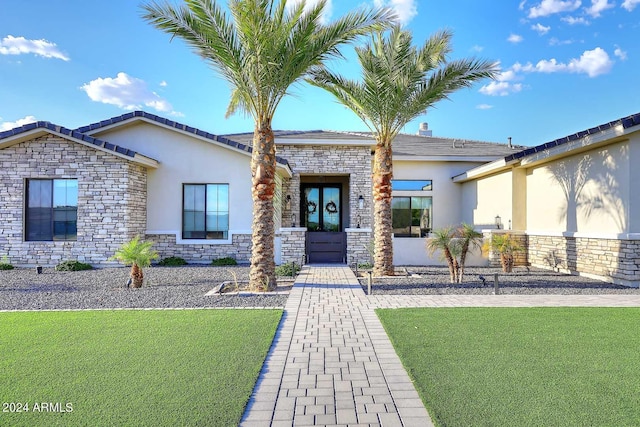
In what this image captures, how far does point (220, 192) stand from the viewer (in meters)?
14.5

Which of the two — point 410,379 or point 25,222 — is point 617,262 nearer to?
point 410,379

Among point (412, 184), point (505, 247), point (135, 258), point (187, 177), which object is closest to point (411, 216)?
point (412, 184)

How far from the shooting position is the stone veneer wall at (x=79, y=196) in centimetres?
1314

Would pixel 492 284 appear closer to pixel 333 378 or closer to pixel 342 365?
pixel 342 365

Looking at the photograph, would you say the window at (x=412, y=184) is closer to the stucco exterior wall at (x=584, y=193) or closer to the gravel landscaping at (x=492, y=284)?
the stucco exterior wall at (x=584, y=193)

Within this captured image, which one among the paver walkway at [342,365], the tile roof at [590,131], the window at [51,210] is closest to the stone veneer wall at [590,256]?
the paver walkway at [342,365]

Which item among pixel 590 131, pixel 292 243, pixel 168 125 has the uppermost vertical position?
pixel 168 125

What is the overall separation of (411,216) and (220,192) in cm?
883

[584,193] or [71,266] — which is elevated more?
[584,193]

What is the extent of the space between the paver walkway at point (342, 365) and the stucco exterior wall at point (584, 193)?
119 inches

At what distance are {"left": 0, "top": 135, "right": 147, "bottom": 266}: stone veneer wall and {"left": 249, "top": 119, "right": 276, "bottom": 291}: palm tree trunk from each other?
6.60 m

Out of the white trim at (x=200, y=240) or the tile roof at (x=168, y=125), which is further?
the white trim at (x=200, y=240)

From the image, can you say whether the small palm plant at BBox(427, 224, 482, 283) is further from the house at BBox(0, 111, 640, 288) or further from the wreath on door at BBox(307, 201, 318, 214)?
the wreath on door at BBox(307, 201, 318, 214)

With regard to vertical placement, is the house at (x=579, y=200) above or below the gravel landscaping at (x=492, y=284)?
above
